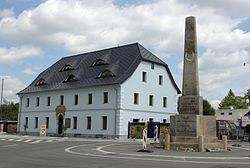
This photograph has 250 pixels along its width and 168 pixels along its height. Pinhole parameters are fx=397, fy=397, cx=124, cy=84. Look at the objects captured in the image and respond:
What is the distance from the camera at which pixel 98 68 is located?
50.9 metres

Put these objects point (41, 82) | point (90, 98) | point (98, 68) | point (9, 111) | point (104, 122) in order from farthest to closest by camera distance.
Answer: point (9, 111), point (41, 82), point (98, 68), point (90, 98), point (104, 122)

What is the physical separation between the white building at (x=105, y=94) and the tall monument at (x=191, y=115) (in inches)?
849

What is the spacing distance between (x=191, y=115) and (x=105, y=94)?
25.3 metres

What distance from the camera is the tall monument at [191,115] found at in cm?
2219

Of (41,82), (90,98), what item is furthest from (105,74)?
(41,82)

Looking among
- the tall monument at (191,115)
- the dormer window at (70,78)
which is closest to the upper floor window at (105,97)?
the dormer window at (70,78)

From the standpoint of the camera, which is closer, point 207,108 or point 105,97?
point 105,97

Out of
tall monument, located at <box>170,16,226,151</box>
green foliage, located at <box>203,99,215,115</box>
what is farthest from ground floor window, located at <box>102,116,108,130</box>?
green foliage, located at <box>203,99,215,115</box>

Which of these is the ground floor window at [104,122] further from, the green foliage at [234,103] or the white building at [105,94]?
the green foliage at [234,103]

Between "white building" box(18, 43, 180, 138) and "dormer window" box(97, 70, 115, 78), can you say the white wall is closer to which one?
"white building" box(18, 43, 180, 138)

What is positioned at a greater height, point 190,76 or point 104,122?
point 190,76

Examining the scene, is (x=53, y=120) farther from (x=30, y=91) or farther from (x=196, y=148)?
(x=196, y=148)

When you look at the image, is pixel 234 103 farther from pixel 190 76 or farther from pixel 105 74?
pixel 190 76

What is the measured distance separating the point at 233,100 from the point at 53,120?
70260mm
